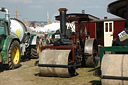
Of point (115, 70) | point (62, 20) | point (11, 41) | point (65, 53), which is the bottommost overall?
point (115, 70)

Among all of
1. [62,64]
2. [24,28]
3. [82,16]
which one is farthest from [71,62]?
[24,28]

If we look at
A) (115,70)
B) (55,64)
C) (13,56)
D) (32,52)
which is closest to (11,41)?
(13,56)

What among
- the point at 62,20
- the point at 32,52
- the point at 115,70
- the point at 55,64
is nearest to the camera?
the point at 115,70

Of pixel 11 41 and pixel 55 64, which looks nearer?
pixel 55 64

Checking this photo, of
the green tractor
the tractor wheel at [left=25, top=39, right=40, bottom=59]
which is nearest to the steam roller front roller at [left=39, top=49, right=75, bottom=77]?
the green tractor

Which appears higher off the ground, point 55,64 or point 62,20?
point 62,20

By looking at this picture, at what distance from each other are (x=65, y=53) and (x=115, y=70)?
2486 mm

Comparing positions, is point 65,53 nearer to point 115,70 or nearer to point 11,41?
point 115,70

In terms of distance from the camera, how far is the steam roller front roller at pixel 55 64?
5812 mm

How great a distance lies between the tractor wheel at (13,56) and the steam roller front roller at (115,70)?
462cm

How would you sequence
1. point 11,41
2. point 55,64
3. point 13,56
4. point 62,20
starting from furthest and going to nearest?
point 13,56 → point 11,41 → point 62,20 → point 55,64

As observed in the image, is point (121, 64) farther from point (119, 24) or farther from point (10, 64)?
point (119, 24)

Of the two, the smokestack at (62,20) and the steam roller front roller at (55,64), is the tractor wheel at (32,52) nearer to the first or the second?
the smokestack at (62,20)

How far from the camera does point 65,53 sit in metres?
5.94
